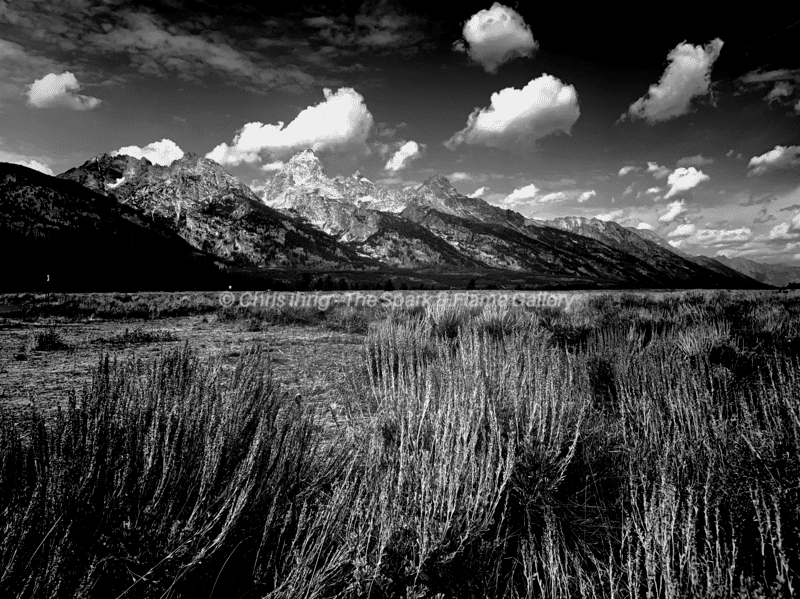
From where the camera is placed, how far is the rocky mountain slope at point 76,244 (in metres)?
51.7

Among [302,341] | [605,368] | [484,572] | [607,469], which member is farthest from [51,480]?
[302,341]

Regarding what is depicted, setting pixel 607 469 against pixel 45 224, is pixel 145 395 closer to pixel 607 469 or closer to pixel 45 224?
pixel 607 469

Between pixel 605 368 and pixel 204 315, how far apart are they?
633 inches

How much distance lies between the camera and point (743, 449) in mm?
2670

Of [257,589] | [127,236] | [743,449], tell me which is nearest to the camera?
[257,589]

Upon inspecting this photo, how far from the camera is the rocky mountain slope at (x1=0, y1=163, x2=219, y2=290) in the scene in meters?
51.7

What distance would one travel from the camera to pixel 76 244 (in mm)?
93500
